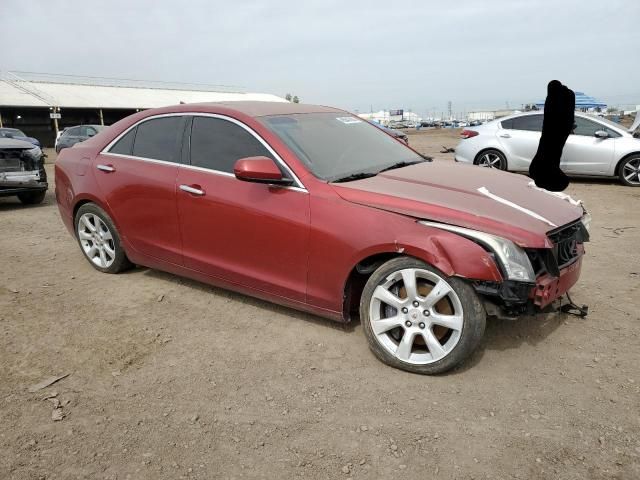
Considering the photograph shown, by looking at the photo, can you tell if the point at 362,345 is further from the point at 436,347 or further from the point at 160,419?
the point at 160,419

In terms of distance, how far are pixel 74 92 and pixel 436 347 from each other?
1907 inches

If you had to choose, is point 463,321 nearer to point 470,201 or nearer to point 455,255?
point 455,255

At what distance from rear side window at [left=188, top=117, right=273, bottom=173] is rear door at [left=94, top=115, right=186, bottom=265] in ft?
0.61

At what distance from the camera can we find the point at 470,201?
3215mm

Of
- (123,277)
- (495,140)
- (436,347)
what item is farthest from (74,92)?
(436,347)

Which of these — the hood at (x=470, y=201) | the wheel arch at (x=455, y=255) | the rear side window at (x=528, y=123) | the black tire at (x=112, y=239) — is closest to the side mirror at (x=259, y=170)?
the hood at (x=470, y=201)

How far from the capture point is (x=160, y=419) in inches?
110

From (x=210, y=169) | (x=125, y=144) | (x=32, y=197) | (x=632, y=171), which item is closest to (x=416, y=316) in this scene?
(x=210, y=169)

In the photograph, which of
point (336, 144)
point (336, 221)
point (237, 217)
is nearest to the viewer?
point (336, 221)

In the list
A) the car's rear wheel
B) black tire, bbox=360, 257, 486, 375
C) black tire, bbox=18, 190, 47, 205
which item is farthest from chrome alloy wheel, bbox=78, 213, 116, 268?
the car's rear wheel

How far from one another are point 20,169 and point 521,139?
914 cm

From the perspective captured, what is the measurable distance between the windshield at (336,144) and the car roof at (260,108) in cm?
9

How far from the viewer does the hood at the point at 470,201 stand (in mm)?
2982

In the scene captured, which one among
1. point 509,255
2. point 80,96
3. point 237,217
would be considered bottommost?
point 509,255
